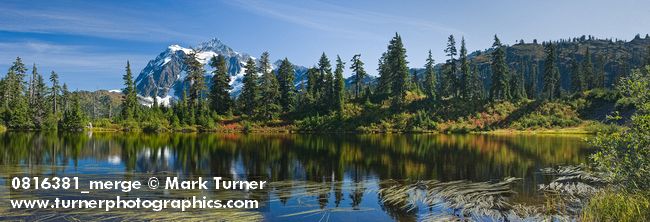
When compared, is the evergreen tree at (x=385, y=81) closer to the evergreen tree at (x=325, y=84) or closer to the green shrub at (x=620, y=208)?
the evergreen tree at (x=325, y=84)

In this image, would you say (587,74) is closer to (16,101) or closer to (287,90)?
(287,90)

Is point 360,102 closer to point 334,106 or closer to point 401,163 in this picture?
point 334,106

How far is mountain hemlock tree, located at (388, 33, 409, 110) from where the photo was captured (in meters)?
103

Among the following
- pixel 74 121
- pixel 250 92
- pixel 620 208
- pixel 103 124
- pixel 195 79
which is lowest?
pixel 620 208

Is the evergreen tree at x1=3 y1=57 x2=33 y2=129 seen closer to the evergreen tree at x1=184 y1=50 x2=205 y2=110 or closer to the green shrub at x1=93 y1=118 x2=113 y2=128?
the green shrub at x1=93 y1=118 x2=113 y2=128

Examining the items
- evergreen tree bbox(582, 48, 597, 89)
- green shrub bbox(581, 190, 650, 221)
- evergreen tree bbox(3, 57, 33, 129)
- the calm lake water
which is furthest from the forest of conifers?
green shrub bbox(581, 190, 650, 221)

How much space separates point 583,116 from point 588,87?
41.5m

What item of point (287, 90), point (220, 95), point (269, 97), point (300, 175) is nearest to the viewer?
point (300, 175)

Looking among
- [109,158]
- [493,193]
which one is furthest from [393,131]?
[493,193]

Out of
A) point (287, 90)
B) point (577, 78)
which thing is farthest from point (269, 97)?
point (577, 78)

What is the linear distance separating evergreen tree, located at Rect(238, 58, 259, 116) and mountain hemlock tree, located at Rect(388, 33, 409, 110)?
106 feet

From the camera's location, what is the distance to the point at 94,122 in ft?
344

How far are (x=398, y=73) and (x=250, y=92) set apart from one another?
A: 34.8 metres

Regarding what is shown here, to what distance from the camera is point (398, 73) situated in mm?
102500
